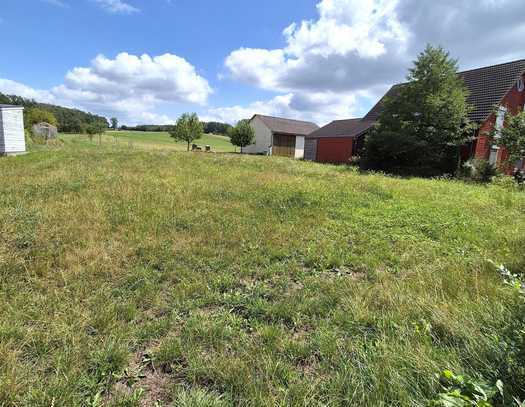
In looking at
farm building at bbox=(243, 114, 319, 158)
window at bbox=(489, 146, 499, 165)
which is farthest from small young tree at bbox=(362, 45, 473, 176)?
farm building at bbox=(243, 114, 319, 158)

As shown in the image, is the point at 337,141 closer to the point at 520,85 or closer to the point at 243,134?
the point at 520,85

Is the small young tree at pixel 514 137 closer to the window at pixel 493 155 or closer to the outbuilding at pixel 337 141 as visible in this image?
the window at pixel 493 155

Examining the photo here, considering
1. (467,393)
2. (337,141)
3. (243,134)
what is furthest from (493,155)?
(243,134)

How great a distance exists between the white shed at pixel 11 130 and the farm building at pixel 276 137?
73.0 ft

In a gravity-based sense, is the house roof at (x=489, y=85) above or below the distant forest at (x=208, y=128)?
below

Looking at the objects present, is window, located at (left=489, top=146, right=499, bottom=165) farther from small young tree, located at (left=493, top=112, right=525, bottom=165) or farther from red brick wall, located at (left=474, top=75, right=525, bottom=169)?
small young tree, located at (left=493, top=112, right=525, bottom=165)

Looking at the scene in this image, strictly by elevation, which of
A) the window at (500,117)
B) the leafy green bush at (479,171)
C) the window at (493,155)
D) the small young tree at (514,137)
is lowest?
the leafy green bush at (479,171)

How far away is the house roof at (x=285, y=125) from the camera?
33769mm

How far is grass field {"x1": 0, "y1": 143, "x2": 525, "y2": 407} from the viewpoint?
6.48 ft

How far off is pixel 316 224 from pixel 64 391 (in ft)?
15.1

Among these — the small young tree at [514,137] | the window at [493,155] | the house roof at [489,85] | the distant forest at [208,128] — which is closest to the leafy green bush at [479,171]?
the small young tree at [514,137]

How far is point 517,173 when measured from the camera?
1617 centimetres

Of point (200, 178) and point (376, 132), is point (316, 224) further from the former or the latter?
point (376, 132)

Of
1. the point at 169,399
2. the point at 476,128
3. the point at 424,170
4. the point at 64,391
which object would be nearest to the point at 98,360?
the point at 64,391
